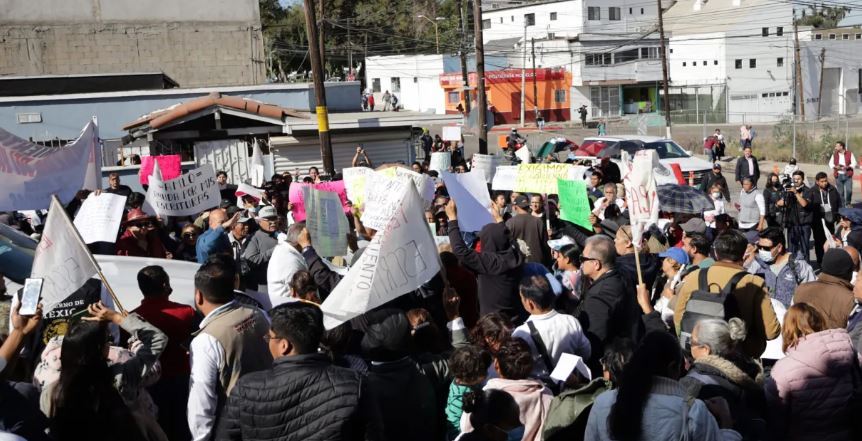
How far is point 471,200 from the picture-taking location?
30.8 feet

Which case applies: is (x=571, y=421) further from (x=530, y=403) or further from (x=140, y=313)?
(x=140, y=313)

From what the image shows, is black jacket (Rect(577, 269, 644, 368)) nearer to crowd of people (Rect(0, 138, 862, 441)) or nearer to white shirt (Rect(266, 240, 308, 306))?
crowd of people (Rect(0, 138, 862, 441))

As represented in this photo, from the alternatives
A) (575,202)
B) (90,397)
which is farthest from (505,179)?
(90,397)

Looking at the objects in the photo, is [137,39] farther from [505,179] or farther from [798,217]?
[798,217]

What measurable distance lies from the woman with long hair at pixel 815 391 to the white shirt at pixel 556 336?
119 cm

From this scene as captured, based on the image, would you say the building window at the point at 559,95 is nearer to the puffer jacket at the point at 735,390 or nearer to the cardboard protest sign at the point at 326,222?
the cardboard protest sign at the point at 326,222

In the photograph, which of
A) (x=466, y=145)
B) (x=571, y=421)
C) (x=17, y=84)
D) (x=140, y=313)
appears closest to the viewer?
(x=571, y=421)

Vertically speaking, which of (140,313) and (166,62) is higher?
(166,62)

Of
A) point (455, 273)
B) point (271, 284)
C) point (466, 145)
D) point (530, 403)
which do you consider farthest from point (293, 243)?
point (466, 145)

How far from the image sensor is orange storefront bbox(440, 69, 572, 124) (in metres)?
67.2

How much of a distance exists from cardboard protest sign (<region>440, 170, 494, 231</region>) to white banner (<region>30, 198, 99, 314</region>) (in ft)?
13.1

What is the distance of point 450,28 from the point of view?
85125mm

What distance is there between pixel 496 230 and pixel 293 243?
1658mm

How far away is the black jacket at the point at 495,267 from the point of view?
7500 mm
